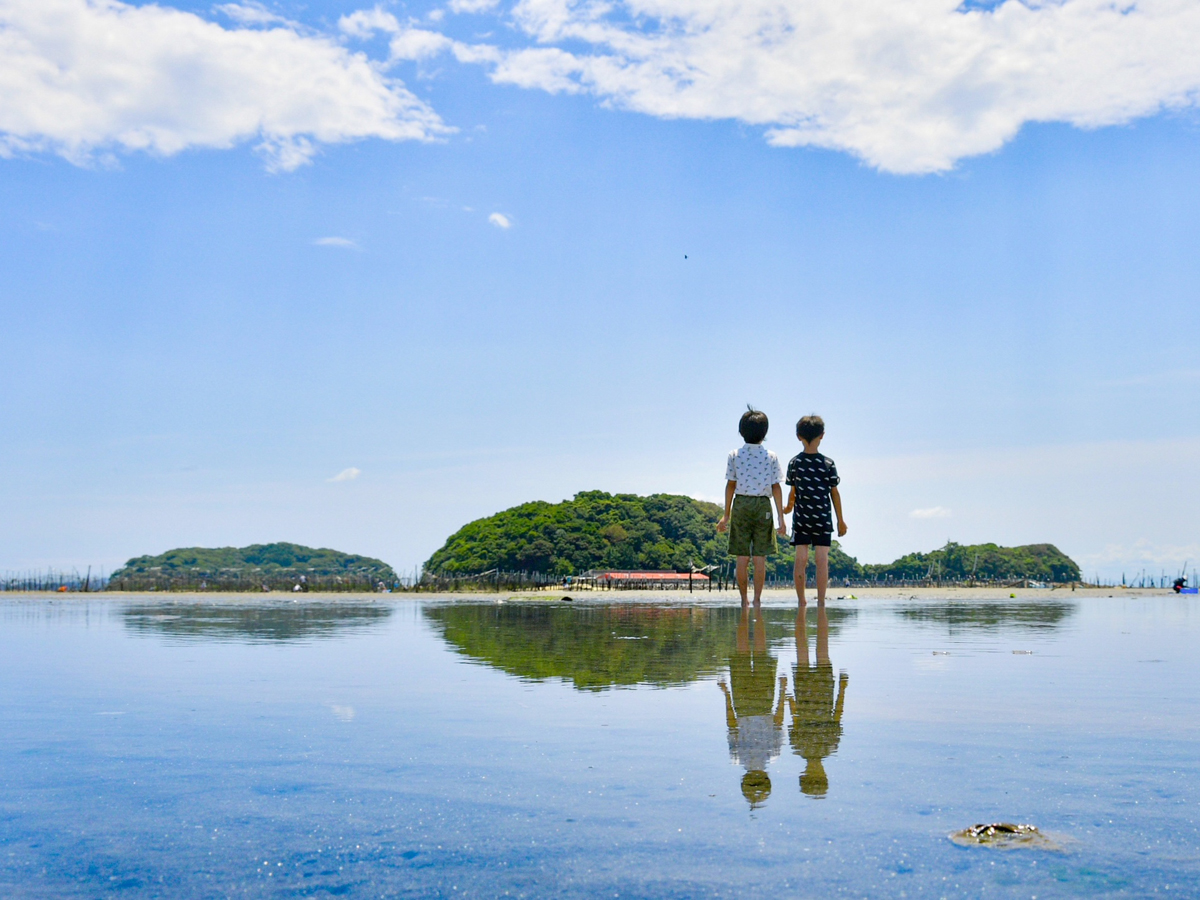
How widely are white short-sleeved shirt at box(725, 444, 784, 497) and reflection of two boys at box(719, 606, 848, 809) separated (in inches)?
119

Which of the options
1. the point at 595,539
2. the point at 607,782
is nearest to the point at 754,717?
the point at 607,782

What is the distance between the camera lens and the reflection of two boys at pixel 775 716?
2994mm

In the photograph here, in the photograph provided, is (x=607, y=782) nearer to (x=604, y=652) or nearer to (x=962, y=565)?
(x=604, y=652)

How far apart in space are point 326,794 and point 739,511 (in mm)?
6985

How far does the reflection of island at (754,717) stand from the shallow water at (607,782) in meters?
0.02

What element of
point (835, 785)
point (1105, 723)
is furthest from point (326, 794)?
point (1105, 723)

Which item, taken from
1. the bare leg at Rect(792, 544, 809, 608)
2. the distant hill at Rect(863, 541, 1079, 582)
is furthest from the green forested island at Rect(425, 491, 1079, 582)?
the bare leg at Rect(792, 544, 809, 608)

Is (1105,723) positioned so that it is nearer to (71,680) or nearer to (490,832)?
(490,832)

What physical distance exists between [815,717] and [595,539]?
128 metres

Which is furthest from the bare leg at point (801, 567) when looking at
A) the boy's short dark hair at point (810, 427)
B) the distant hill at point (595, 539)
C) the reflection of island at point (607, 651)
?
the distant hill at point (595, 539)

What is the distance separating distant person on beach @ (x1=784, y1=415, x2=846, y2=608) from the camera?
916 centimetres

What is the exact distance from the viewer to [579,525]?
442ft

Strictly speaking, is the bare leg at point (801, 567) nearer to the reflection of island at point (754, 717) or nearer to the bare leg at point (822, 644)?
the bare leg at point (822, 644)

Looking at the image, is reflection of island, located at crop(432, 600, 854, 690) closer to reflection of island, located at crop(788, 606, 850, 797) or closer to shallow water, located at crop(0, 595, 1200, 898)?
shallow water, located at crop(0, 595, 1200, 898)
